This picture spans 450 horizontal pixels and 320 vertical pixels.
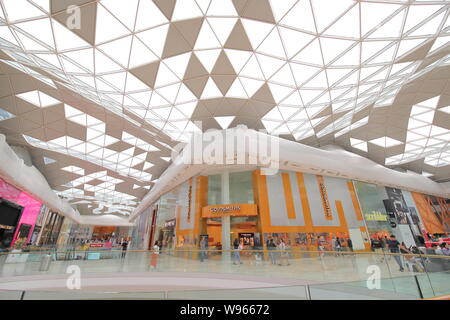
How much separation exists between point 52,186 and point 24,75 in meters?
24.2

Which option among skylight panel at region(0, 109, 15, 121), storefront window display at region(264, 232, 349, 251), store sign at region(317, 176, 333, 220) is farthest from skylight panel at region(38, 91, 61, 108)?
store sign at region(317, 176, 333, 220)

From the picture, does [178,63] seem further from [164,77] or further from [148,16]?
[148,16]

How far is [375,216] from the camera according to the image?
875 inches

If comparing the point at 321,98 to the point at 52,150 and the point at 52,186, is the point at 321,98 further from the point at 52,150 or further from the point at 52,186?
the point at 52,186

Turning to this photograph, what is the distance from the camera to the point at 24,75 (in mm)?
12883

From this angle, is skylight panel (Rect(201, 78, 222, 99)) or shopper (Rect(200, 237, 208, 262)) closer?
shopper (Rect(200, 237, 208, 262))

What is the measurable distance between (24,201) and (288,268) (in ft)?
96.4

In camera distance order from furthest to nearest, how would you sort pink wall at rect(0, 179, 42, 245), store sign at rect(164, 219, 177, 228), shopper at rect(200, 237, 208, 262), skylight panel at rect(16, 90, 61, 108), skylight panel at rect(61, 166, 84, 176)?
1. skylight panel at rect(61, 166, 84, 176)
2. store sign at rect(164, 219, 177, 228)
3. pink wall at rect(0, 179, 42, 245)
4. skylight panel at rect(16, 90, 61, 108)
5. shopper at rect(200, 237, 208, 262)

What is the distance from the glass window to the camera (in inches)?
803

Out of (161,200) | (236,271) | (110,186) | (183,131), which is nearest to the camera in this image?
(236,271)

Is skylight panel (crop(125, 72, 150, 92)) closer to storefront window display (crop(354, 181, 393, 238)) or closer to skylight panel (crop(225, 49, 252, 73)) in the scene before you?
skylight panel (crop(225, 49, 252, 73))

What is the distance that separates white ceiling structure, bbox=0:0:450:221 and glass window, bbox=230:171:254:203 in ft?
18.6
